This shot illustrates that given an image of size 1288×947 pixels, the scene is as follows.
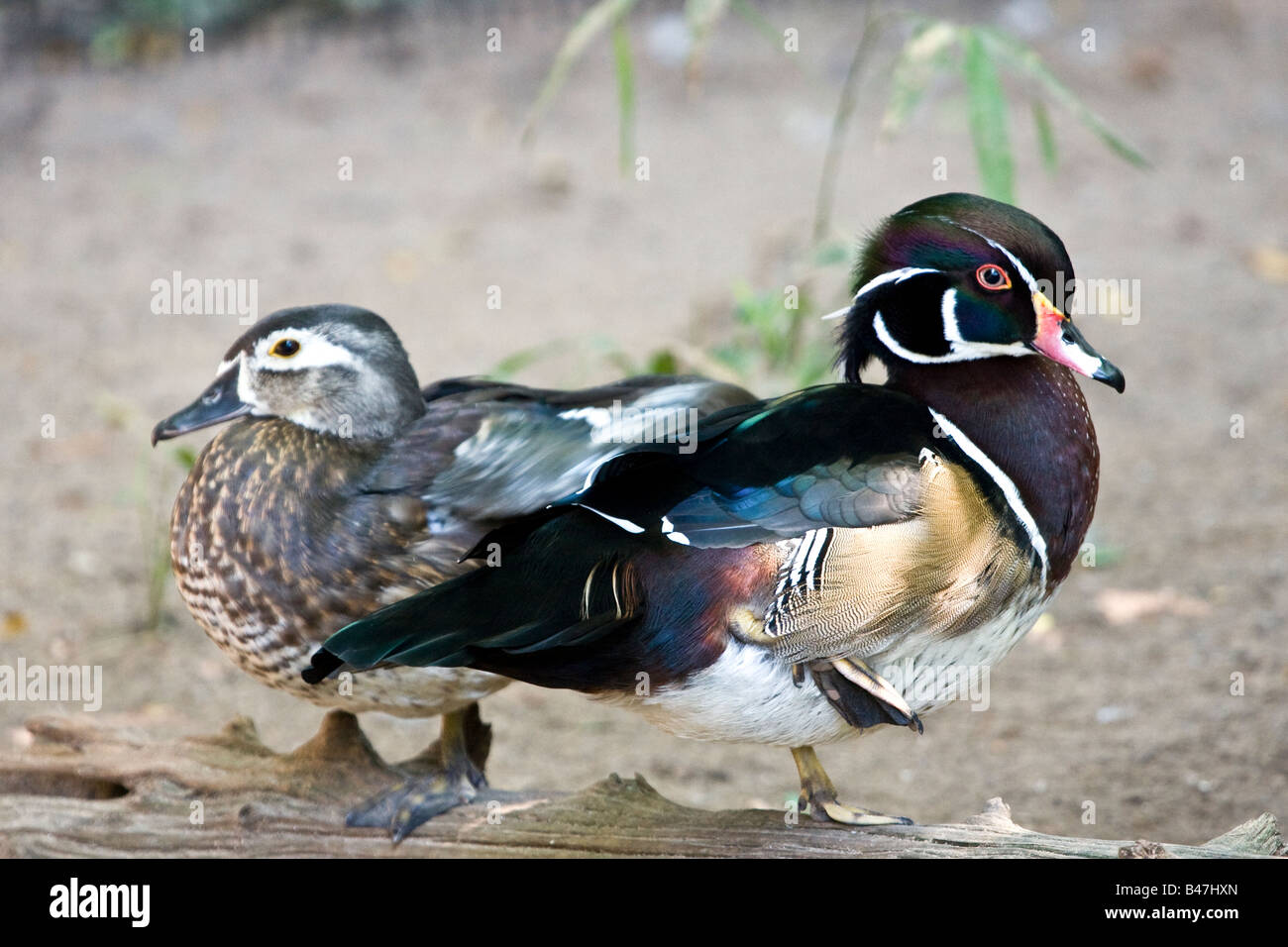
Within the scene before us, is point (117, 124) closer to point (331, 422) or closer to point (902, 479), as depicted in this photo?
point (331, 422)

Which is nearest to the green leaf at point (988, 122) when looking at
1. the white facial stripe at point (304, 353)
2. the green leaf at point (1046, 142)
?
the green leaf at point (1046, 142)

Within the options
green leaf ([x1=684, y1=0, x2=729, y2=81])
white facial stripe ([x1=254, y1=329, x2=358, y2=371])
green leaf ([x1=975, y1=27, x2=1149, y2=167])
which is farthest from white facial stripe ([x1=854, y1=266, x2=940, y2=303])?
green leaf ([x1=684, y1=0, x2=729, y2=81])

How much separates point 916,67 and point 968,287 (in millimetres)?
1242

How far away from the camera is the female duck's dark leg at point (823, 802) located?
220 centimetres

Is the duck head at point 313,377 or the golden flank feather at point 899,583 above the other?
the duck head at point 313,377

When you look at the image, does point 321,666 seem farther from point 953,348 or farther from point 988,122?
point 988,122

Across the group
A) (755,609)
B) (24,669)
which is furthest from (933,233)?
(24,669)

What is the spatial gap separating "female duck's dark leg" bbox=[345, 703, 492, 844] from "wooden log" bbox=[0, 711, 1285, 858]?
0.06 ft

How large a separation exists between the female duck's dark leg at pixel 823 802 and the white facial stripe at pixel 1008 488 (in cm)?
46

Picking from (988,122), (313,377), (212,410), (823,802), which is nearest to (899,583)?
(823,802)

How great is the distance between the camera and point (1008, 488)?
203cm

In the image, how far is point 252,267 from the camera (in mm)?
5438

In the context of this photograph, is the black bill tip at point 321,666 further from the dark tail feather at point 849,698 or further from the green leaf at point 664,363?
the green leaf at point 664,363

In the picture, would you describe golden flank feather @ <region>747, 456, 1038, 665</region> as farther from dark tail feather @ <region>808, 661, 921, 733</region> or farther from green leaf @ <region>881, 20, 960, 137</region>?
green leaf @ <region>881, 20, 960, 137</region>
